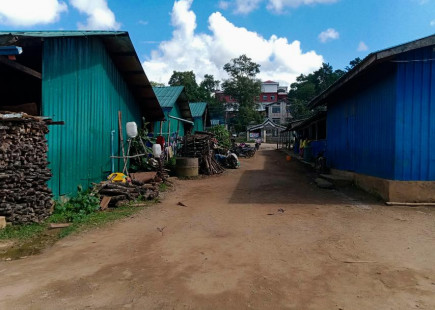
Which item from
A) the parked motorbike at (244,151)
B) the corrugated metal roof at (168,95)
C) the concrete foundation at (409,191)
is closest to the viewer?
the concrete foundation at (409,191)

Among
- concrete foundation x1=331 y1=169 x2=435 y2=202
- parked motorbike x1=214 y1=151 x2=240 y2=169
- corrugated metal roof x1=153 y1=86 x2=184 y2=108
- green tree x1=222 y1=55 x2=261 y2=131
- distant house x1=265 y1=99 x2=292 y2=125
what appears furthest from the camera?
distant house x1=265 y1=99 x2=292 y2=125

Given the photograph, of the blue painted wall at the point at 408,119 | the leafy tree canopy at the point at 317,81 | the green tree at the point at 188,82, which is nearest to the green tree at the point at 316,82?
the leafy tree canopy at the point at 317,81

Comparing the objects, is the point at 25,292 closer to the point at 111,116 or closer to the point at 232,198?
the point at 232,198

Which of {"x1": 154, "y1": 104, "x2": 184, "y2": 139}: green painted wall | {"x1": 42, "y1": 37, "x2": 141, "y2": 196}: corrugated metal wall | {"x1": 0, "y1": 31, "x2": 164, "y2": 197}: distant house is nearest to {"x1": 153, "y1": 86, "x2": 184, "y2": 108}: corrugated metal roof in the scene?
{"x1": 154, "y1": 104, "x2": 184, "y2": 139}: green painted wall

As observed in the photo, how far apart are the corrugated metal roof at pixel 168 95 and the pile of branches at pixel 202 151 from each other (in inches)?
104

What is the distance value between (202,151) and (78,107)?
7.73m

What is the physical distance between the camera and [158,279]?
3.51 m

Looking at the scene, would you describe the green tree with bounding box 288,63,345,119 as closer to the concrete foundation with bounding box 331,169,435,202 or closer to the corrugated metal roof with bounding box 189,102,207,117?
the corrugated metal roof with bounding box 189,102,207,117

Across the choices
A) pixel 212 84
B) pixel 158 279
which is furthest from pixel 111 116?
pixel 212 84

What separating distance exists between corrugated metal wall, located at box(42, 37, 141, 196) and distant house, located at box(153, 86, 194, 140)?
4.90 meters

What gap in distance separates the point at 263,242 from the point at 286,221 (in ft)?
4.99

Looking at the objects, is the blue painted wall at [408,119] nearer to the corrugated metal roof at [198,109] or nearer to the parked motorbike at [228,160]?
the parked motorbike at [228,160]

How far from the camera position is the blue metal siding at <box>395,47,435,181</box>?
24.4 ft

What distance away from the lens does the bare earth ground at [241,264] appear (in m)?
3.02
